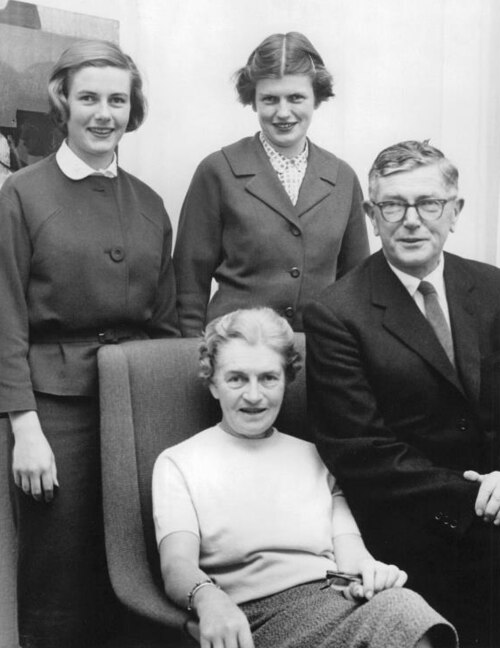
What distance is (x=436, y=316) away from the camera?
2.13m

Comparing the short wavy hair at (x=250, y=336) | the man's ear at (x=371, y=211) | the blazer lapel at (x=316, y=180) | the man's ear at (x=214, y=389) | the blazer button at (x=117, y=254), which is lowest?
the man's ear at (x=214, y=389)

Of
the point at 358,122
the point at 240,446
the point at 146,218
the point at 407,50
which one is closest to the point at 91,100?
the point at 146,218

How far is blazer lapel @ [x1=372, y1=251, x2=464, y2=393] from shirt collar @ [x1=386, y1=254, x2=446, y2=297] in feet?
0.04

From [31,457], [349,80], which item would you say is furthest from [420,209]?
[349,80]

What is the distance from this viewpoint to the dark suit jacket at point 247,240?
250 cm

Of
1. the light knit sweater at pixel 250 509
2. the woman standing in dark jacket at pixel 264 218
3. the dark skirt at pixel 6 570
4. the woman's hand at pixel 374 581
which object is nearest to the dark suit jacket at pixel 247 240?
the woman standing in dark jacket at pixel 264 218

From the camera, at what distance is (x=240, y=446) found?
2.04 metres

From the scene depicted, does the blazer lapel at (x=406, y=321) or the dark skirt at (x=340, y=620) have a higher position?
the blazer lapel at (x=406, y=321)

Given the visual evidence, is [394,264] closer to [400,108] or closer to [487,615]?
[487,615]

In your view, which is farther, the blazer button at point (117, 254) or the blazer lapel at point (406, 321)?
the blazer button at point (117, 254)

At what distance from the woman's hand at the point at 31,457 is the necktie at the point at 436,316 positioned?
94cm

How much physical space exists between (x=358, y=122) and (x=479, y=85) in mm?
505

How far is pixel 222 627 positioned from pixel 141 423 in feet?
2.08

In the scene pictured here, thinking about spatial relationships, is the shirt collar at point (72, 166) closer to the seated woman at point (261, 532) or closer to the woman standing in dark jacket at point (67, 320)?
the woman standing in dark jacket at point (67, 320)
